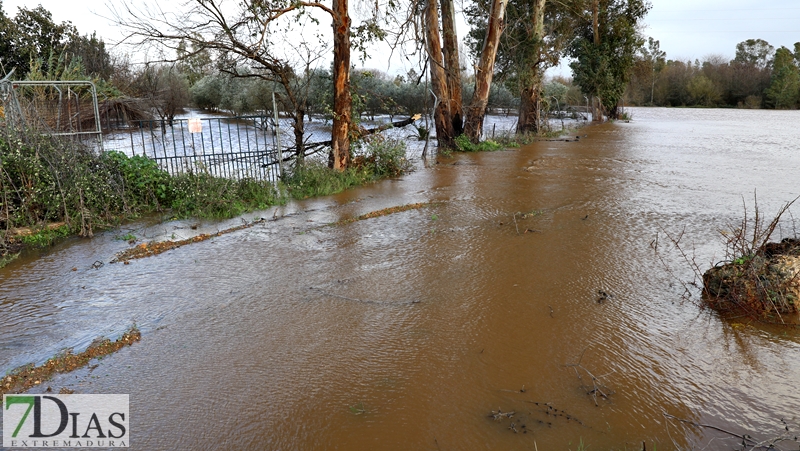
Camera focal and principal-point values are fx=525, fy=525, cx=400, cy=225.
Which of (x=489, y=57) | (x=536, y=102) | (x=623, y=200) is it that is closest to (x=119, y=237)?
(x=623, y=200)

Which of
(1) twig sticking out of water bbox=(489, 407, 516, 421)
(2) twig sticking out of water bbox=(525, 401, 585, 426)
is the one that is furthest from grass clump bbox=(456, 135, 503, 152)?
(1) twig sticking out of water bbox=(489, 407, 516, 421)

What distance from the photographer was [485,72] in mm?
17594

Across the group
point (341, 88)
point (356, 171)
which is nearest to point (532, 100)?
point (356, 171)

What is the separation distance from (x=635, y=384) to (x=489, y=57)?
50.0 feet

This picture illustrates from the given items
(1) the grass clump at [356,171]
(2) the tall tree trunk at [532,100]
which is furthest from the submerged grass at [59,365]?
(2) the tall tree trunk at [532,100]

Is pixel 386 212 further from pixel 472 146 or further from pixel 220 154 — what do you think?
pixel 472 146

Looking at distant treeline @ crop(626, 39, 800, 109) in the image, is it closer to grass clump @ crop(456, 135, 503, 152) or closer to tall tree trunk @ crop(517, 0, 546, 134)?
tall tree trunk @ crop(517, 0, 546, 134)

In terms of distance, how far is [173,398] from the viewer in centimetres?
359

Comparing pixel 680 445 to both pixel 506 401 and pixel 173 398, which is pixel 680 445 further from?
pixel 173 398

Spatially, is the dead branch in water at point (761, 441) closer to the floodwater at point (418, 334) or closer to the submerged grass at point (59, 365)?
the floodwater at point (418, 334)

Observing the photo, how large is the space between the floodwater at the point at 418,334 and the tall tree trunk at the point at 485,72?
968cm

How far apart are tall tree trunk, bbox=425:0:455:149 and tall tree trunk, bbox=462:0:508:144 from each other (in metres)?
0.77

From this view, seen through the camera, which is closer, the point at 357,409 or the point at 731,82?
the point at 357,409

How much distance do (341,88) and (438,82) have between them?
6448 millimetres
